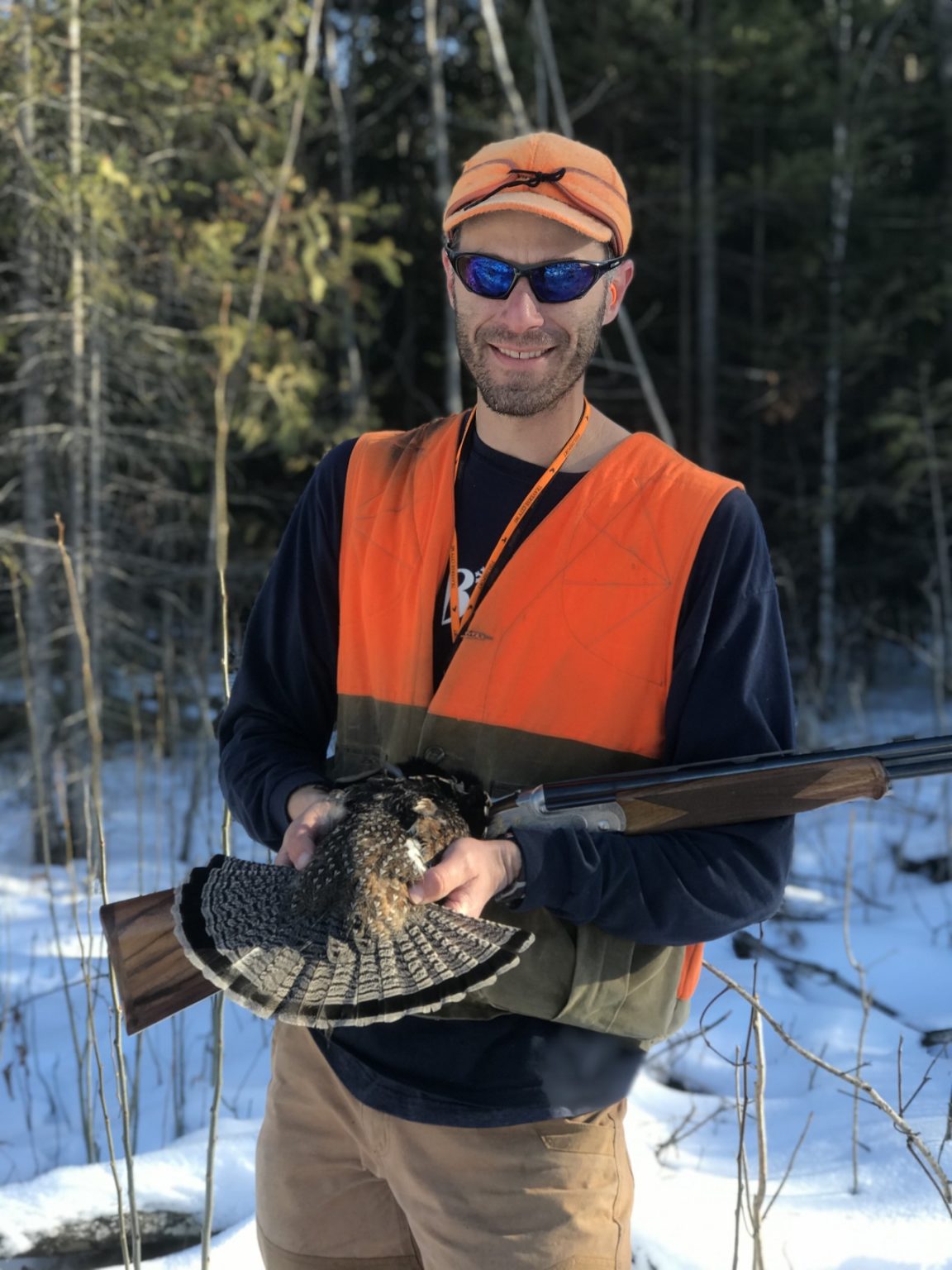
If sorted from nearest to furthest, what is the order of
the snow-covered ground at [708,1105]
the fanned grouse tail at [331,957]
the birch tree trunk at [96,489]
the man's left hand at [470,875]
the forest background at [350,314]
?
the fanned grouse tail at [331,957] → the man's left hand at [470,875] → the snow-covered ground at [708,1105] → the forest background at [350,314] → the birch tree trunk at [96,489]

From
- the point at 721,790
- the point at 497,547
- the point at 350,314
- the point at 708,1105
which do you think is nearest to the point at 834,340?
the point at 350,314

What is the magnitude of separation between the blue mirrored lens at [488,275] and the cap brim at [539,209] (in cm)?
9

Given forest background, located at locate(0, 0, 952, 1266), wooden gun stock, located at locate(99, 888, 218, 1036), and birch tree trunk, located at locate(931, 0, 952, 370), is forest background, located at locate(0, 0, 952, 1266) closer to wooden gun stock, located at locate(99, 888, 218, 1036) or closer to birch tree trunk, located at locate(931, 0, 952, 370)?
birch tree trunk, located at locate(931, 0, 952, 370)

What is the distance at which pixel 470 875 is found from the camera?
1.97 meters

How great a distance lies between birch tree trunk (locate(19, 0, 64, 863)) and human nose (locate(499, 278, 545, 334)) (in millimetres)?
7155

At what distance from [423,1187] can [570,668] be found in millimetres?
995

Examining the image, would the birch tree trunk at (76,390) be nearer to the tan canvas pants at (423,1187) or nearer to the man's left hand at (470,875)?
the tan canvas pants at (423,1187)

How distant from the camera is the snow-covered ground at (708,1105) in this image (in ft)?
10.9

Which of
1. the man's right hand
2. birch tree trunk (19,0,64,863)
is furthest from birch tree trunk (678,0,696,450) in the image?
the man's right hand

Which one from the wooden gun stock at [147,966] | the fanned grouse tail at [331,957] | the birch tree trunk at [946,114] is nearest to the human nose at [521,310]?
the fanned grouse tail at [331,957]

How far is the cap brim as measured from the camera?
238cm

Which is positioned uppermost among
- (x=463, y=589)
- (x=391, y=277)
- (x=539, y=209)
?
(x=391, y=277)

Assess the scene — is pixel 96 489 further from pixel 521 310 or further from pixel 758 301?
pixel 758 301

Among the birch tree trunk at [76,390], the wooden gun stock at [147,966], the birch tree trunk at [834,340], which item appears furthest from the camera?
the birch tree trunk at [834,340]
